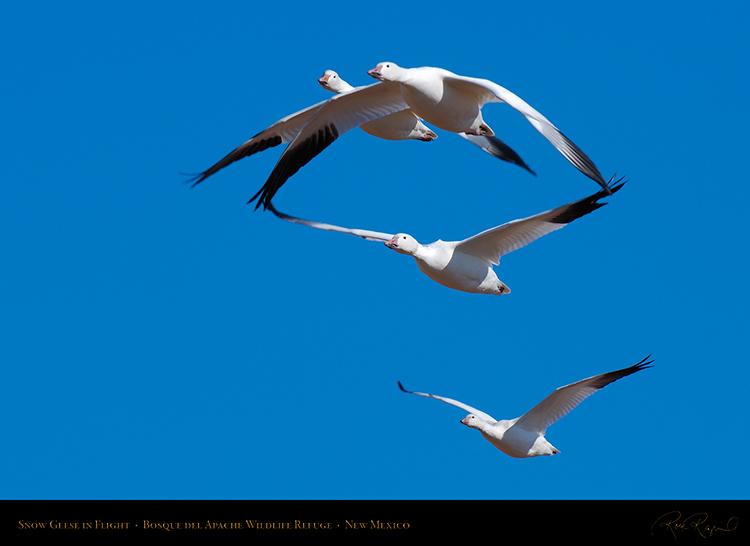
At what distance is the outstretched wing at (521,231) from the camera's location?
10.7m

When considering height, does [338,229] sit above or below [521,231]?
below

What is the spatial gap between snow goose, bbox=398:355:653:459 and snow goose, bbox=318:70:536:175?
2.89 m

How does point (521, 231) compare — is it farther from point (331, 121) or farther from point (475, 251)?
point (331, 121)

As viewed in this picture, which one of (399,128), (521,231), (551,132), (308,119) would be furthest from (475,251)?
(308,119)

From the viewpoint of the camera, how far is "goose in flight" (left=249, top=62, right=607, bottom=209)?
9.70 metres

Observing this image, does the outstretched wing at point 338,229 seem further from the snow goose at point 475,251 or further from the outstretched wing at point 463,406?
the outstretched wing at point 463,406

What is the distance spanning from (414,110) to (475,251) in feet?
5.46

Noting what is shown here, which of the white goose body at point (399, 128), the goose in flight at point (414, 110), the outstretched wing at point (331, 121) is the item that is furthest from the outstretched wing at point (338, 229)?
the white goose body at point (399, 128)

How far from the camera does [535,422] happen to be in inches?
457

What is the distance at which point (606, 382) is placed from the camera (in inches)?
444
